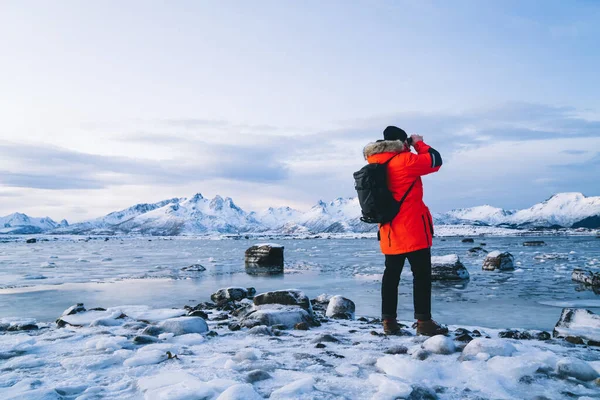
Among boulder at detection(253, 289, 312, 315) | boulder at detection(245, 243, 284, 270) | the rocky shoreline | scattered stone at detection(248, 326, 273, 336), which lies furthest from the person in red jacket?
boulder at detection(245, 243, 284, 270)

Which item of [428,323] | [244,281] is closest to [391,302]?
[428,323]

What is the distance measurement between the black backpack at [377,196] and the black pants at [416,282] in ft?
1.73

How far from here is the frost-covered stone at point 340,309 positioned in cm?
675

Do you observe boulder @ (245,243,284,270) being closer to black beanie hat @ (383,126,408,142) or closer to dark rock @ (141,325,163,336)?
dark rock @ (141,325,163,336)

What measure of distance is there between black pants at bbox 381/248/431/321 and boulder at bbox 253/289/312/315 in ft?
6.35

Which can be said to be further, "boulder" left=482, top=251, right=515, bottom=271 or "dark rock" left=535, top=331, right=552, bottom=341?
"boulder" left=482, top=251, right=515, bottom=271

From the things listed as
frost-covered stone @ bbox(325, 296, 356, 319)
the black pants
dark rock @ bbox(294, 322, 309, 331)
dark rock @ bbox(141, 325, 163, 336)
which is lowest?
frost-covered stone @ bbox(325, 296, 356, 319)

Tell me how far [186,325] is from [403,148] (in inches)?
A: 137

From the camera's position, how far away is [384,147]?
4.89 m

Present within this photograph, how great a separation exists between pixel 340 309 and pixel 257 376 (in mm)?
3800

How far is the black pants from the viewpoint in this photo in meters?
4.82

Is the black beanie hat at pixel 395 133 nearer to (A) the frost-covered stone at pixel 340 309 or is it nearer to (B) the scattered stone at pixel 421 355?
(B) the scattered stone at pixel 421 355

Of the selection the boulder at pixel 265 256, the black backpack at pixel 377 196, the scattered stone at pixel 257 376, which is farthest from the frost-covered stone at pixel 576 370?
the boulder at pixel 265 256

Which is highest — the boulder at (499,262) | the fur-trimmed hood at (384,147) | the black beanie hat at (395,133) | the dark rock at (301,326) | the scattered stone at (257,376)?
the black beanie hat at (395,133)
